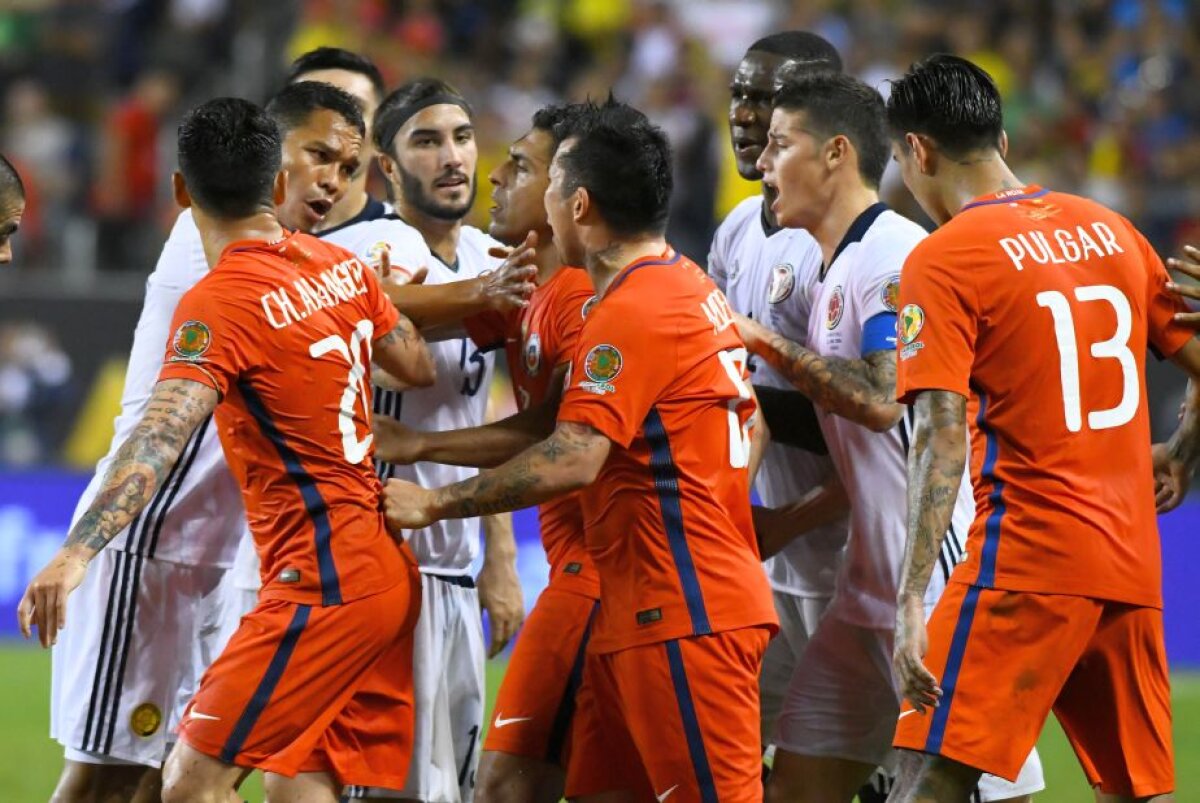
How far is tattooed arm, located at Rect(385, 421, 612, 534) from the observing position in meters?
5.12

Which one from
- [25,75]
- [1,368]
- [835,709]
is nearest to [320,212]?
[835,709]

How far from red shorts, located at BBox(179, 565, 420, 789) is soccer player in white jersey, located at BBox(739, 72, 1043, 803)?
1499 mm

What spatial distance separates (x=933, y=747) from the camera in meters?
5.03

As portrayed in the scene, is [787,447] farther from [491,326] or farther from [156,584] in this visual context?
[156,584]

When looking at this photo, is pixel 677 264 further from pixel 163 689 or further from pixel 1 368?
pixel 1 368

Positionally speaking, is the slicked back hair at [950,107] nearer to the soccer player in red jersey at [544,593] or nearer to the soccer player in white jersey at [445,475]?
the soccer player in red jersey at [544,593]

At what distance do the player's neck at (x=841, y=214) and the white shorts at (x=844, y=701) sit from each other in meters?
1.30

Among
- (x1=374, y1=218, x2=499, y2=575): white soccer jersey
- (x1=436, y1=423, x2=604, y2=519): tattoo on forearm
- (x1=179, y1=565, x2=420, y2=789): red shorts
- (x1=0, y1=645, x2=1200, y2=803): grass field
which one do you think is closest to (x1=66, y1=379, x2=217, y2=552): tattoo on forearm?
(x1=179, y1=565, x2=420, y2=789): red shorts

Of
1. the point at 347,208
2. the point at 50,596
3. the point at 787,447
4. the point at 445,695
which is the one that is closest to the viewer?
the point at 50,596

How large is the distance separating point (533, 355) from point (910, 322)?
4.49 ft

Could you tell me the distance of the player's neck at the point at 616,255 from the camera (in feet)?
17.7

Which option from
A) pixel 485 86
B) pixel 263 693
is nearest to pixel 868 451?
pixel 263 693

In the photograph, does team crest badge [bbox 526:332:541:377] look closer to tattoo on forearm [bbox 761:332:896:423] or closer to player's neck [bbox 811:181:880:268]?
tattoo on forearm [bbox 761:332:896:423]

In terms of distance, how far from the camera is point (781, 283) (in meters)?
6.43
